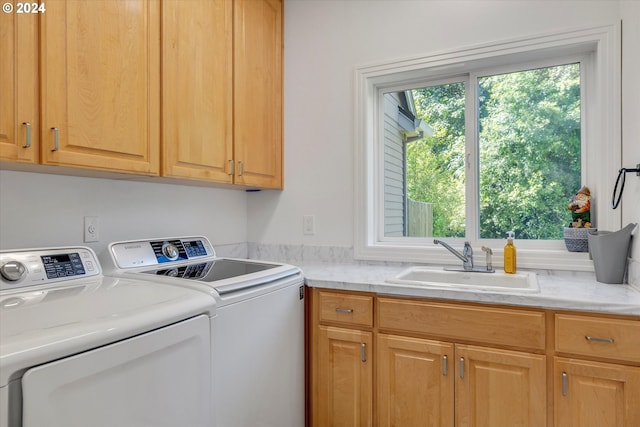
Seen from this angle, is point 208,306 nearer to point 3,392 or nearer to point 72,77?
point 3,392

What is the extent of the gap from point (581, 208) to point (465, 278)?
25.1 inches

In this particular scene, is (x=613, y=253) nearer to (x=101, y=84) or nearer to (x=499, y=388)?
(x=499, y=388)

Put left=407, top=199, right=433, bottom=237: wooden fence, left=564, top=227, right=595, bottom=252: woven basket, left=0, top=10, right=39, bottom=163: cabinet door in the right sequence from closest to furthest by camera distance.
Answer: left=0, top=10, right=39, bottom=163: cabinet door < left=564, top=227, right=595, bottom=252: woven basket < left=407, top=199, right=433, bottom=237: wooden fence

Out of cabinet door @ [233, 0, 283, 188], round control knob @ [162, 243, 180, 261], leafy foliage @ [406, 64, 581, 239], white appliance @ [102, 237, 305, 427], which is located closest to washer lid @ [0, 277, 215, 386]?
white appliance @ [102, 237, 305, 427]

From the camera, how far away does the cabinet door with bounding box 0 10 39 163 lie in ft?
3.69

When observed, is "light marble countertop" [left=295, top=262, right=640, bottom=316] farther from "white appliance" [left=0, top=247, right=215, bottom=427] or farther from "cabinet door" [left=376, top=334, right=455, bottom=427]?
"white appliance" [left=0, top=247, right=215, bottom=427]

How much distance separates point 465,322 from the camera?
151 centimetres

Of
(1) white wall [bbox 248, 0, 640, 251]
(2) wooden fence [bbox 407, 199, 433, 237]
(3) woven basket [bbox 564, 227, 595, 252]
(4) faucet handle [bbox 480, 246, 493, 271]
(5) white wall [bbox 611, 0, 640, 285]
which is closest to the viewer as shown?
(5) white wall [bbox 611, 0, 640, 285]

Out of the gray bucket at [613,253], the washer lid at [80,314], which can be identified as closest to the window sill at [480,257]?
the gray bucket at [613,253]

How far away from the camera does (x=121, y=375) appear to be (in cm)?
93

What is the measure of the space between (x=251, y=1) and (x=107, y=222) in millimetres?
1428

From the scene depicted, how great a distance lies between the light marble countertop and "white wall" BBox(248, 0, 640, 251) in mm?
470

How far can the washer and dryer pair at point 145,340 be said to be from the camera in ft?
2.61

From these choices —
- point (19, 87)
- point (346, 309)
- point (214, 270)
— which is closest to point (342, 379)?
point (346, 309)
